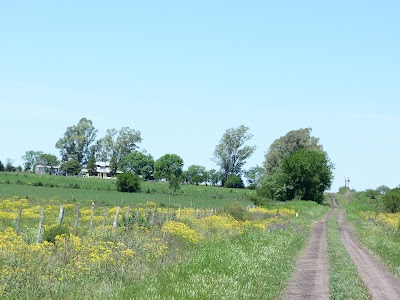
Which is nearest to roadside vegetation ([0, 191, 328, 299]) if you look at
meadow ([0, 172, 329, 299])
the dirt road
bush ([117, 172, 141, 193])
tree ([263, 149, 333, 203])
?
meadow ([0, 172, 329, 299])

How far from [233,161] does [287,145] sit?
1468 inches

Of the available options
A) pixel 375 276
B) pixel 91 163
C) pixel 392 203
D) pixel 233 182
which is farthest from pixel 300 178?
pixel 91 163

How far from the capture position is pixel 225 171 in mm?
159500

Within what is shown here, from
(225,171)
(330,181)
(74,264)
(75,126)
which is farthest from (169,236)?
(75,126)

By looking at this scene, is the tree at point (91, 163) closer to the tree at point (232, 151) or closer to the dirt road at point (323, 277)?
the tree at point (232, 151)

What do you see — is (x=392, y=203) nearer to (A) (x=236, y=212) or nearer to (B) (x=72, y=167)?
(A) (x=236, y=212)

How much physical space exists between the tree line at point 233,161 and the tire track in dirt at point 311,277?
220 feet

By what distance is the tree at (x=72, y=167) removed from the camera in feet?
565

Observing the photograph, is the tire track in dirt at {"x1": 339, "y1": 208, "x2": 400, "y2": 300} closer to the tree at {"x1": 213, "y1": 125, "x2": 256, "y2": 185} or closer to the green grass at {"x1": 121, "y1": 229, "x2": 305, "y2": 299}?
the green grass at {"x1": 121, "y1": 229, "x2": 305, "y2": 299}

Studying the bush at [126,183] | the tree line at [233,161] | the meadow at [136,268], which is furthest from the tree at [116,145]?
the meadow at [136,268]

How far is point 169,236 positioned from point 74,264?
7.53m

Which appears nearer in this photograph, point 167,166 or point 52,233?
point 52,233

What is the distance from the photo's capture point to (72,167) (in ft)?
567

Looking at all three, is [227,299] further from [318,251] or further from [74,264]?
[318,251]
